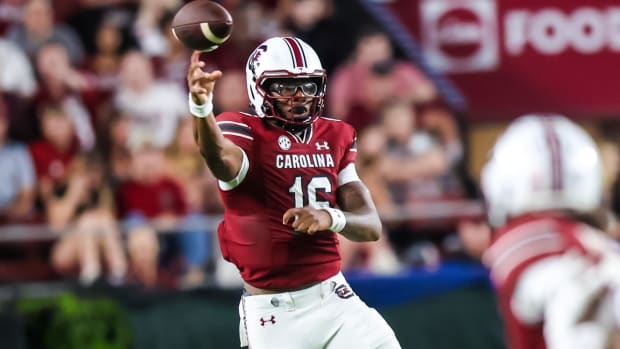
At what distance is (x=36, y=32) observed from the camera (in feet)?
33.0

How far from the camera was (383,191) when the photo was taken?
9.83m

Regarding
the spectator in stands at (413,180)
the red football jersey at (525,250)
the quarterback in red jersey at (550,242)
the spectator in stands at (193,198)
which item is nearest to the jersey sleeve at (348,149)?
the quarterback in red jersey at (550,242)

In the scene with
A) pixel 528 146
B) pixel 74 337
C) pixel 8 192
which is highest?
pixel 528 146

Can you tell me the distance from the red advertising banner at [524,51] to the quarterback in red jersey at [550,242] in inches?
310

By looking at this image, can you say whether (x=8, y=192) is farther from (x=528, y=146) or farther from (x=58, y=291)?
(x=528, y=146)

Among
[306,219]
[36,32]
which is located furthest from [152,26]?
[306,219]

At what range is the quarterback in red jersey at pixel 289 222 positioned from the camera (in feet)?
17.9

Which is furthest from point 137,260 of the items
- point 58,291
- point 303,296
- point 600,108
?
point 600,108

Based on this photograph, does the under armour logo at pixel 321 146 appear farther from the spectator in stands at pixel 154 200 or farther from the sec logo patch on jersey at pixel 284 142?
the spectator in stands at pixel 154 200

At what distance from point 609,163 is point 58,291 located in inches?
188

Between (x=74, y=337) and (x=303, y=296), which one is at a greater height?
(x=303, y=296)

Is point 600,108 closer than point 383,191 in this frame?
No

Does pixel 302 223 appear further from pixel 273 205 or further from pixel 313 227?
pixel 273 205

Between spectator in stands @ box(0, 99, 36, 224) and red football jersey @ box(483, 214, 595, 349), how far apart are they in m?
6.01
